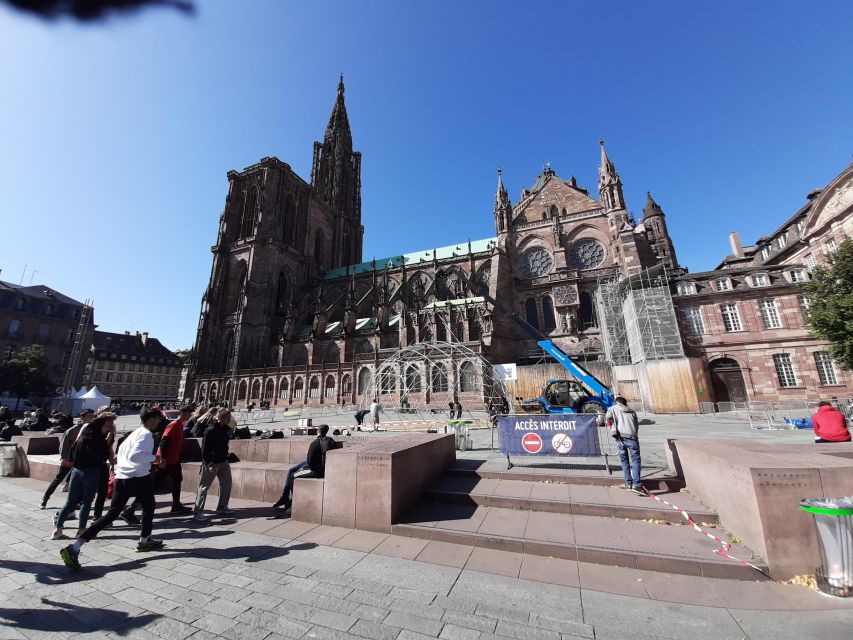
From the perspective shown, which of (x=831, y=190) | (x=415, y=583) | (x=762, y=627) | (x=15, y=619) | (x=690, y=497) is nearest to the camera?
(x=762, y=627)

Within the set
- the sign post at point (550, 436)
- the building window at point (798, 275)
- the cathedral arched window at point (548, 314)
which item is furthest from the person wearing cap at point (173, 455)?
the building window at point (798, 275)

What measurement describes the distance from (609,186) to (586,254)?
6.66 meters

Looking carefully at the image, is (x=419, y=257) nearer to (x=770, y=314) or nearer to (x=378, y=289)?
(x=378, y=289)

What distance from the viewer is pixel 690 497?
17.8ft

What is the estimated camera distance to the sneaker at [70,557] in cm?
365

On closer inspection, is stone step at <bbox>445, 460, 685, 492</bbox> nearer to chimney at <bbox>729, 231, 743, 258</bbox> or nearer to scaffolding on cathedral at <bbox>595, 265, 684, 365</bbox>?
scaffolding on cathedral at <bbox>595, 265, 684, 365</bbox>

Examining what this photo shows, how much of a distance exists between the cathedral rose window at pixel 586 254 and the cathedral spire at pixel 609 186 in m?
3.52

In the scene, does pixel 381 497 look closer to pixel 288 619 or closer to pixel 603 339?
pixel 288 619

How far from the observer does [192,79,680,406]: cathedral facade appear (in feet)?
102

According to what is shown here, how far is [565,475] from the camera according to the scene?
633 centimetres

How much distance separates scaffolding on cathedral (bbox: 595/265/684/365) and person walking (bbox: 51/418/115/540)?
84.5 ft

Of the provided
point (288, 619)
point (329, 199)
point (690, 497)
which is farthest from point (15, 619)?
point (329, 199)

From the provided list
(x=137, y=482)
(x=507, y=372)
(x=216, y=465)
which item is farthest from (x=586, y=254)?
(x=137, y=482)

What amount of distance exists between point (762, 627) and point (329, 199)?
64054 millimetres
